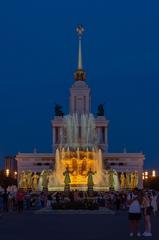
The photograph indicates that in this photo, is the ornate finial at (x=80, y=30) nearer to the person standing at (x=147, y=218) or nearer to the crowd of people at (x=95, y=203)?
the crowd of people at (x=95, y=203)

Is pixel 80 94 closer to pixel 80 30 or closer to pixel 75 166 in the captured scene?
pixel 80 30

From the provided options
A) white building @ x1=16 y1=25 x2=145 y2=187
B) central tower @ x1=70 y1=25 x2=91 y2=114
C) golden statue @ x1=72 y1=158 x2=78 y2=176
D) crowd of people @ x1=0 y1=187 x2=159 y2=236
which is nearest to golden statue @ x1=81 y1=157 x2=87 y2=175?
golden statue @ x1=72 y1=158 x2=78 y2=176

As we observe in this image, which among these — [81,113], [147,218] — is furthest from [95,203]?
[81,113]

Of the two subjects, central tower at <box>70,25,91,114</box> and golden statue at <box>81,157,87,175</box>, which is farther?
central tower at <box>70,25,91,114</box>

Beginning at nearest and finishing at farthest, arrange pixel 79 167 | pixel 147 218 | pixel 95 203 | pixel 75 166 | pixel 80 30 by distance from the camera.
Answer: pixel 147 218, pixel 95 203, pixel 79 167, pixel 75 166, pixel 80 30

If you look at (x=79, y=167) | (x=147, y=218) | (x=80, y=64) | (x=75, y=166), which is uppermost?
(x=80, y=64)

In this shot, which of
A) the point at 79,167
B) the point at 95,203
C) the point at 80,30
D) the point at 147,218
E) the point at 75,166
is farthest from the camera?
the point at 80,30

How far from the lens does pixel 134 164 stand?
146m

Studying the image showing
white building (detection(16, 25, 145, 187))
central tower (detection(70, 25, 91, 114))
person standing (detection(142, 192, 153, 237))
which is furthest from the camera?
central tower (detection(70, 25, 91, 114))

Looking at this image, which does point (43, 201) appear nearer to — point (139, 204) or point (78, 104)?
point (139, 204)

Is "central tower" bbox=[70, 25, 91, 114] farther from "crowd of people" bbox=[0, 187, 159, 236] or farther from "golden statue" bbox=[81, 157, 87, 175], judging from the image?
"crowd of people" bbox=[0, 187, 159, 236]

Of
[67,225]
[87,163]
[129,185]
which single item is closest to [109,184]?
[87,163]

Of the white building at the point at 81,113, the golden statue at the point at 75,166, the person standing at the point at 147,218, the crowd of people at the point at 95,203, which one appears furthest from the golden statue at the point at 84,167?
the person standing at the point at 147,218

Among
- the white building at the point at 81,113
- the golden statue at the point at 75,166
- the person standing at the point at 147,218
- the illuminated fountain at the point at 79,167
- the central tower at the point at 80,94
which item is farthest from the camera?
the central tower at the point at 80,94
